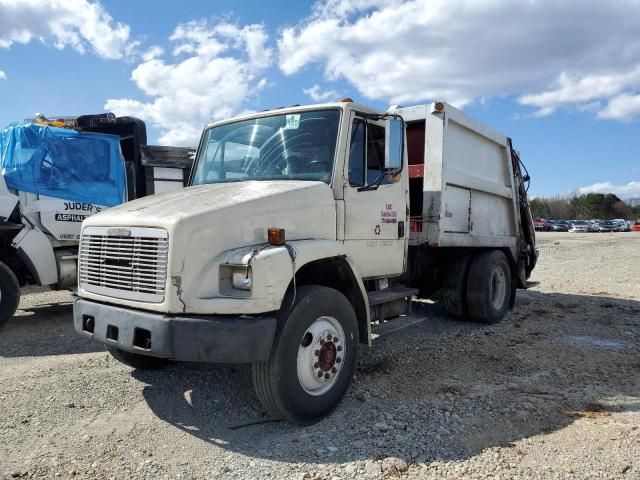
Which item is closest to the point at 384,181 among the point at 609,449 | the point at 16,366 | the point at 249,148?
the point at 249,148

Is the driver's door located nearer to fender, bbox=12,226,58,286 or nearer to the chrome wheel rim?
the chrome wheel rim

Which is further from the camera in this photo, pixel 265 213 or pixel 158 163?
pixel 158 163

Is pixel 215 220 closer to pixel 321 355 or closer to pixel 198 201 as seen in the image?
pixel 198 201

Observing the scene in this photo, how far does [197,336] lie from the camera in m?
3.23

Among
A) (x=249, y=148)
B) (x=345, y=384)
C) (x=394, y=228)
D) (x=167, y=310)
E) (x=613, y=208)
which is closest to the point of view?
(x=167, y=310)

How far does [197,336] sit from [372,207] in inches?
85.3

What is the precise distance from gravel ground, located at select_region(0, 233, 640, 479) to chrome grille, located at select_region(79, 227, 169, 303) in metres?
1.05

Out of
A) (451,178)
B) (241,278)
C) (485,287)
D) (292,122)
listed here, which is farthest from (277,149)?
(485,287)

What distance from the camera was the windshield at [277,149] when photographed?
4.37 metres

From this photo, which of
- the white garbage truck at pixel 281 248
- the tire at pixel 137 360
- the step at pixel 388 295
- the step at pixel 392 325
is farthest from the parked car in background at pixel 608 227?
the tire at pixel 137 360

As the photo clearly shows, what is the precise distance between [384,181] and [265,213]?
1.56 m

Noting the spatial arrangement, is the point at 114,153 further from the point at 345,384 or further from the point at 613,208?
the point at 613,208

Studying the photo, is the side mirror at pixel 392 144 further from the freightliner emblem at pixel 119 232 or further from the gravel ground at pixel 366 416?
the freightliner emblem at pixel 119 232

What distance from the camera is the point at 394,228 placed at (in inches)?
200
